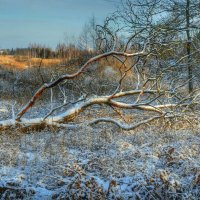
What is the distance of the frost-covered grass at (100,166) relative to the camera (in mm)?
4445

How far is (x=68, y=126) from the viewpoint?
27.3 feet

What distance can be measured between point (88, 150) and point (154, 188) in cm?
190

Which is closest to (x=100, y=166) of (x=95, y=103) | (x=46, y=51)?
(x=95, y=103)

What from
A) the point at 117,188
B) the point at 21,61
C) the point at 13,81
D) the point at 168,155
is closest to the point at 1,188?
the point at 117,188

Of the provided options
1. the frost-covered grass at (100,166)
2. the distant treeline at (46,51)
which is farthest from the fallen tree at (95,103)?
the distant treeline at (46,51)

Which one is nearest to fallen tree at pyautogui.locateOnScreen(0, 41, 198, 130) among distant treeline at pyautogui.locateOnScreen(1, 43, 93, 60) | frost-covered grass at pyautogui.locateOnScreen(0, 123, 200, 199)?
frost-covered grass at pyautogui.locateOnScreen(0, 123, 200, 199)

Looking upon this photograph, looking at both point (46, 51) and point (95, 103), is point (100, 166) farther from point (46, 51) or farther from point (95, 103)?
point (46, 51)

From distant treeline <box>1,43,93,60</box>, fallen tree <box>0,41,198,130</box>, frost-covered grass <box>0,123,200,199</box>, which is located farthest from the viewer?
distant treeline <box>1,43,93,60</box>

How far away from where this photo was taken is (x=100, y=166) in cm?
516

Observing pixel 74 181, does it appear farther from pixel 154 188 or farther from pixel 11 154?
pixel 11 154

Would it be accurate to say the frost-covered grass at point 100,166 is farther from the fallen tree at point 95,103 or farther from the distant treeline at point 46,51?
the distant treeline at point 46,51

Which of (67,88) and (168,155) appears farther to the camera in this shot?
(67,88)

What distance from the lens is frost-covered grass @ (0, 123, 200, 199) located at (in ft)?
14.6

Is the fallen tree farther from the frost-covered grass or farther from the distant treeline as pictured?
the distant treeline
